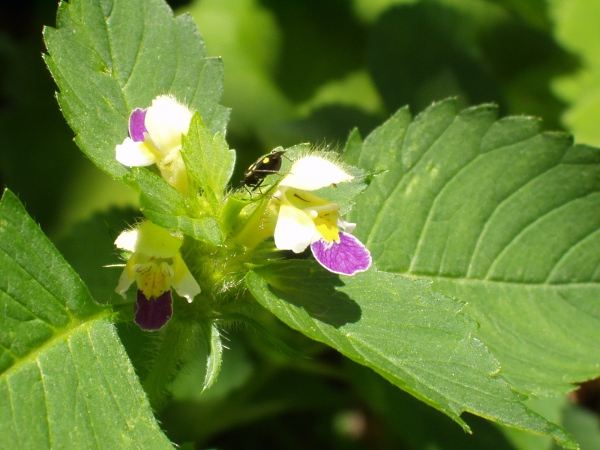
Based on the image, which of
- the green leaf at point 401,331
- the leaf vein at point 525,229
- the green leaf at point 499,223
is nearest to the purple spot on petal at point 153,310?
the green leaf at point 401,331

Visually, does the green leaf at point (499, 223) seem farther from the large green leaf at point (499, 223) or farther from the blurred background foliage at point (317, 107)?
the blurred background foliage at point (317, 107)

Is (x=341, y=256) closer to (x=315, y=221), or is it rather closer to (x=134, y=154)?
(x=315, y=221)

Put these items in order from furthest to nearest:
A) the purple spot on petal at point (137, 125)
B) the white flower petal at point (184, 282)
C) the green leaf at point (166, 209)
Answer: the purple spot on petal at point (137, 125) → the white flower petal at point (184, 282) → the green leaf at point (166, 209)

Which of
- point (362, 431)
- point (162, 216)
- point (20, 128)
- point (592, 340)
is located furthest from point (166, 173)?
point (20, 128)

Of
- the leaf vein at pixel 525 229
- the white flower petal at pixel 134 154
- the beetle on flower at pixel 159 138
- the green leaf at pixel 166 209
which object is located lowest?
the green leaf at pixel 166 209

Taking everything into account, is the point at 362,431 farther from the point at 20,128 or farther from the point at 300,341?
the point at 20,128

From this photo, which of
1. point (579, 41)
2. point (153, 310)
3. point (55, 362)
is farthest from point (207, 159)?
point (579, 41)

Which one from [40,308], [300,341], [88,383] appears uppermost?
[300,341]
